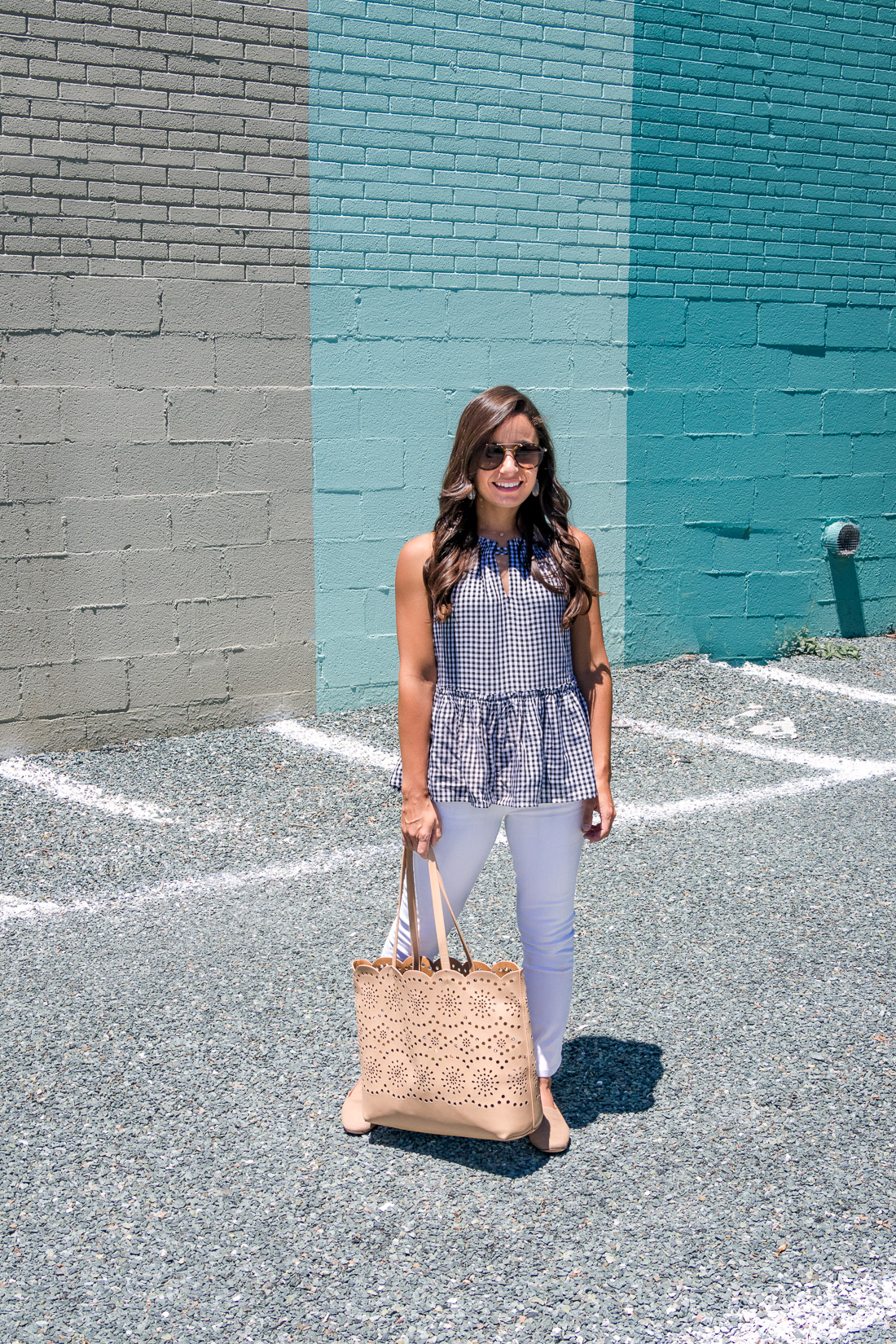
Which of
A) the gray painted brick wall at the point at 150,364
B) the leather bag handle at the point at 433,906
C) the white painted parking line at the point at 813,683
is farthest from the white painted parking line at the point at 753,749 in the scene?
the leather bag handle at the point at 433,906

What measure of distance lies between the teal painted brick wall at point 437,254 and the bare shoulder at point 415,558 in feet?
13.4

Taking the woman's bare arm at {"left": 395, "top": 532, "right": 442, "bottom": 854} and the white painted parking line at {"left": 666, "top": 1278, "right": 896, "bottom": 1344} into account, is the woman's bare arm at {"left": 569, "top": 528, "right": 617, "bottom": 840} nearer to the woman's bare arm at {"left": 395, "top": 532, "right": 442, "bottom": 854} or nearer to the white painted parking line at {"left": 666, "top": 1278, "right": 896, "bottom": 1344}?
the woman's bare arm at {"left": 395, "top": 532, "right": 442, "bottom": 854}

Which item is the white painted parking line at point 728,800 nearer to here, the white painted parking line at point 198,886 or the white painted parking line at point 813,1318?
the white painted parking line at point 198,886

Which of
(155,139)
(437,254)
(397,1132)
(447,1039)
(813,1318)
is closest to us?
(813,1318)

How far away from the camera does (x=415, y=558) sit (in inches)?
115

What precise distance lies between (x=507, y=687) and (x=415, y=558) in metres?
0.37

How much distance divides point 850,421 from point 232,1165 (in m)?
7.26

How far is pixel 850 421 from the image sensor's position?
871 centimetres

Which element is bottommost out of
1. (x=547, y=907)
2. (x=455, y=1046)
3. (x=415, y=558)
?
(x=455, y=1046)

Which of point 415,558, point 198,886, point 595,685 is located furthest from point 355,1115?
point 198,886

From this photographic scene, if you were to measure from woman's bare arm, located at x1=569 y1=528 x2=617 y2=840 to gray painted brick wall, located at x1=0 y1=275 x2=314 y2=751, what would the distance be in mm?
3898

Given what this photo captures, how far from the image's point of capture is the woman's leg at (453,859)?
2.96 m

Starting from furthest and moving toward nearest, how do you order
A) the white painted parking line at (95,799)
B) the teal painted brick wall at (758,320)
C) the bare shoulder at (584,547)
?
the teal painted brick wall at (758,320), the white painted parking line at (95,799), the bare shoulder at (584,547)

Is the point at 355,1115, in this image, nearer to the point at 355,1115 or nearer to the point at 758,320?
the point at 355,1115
